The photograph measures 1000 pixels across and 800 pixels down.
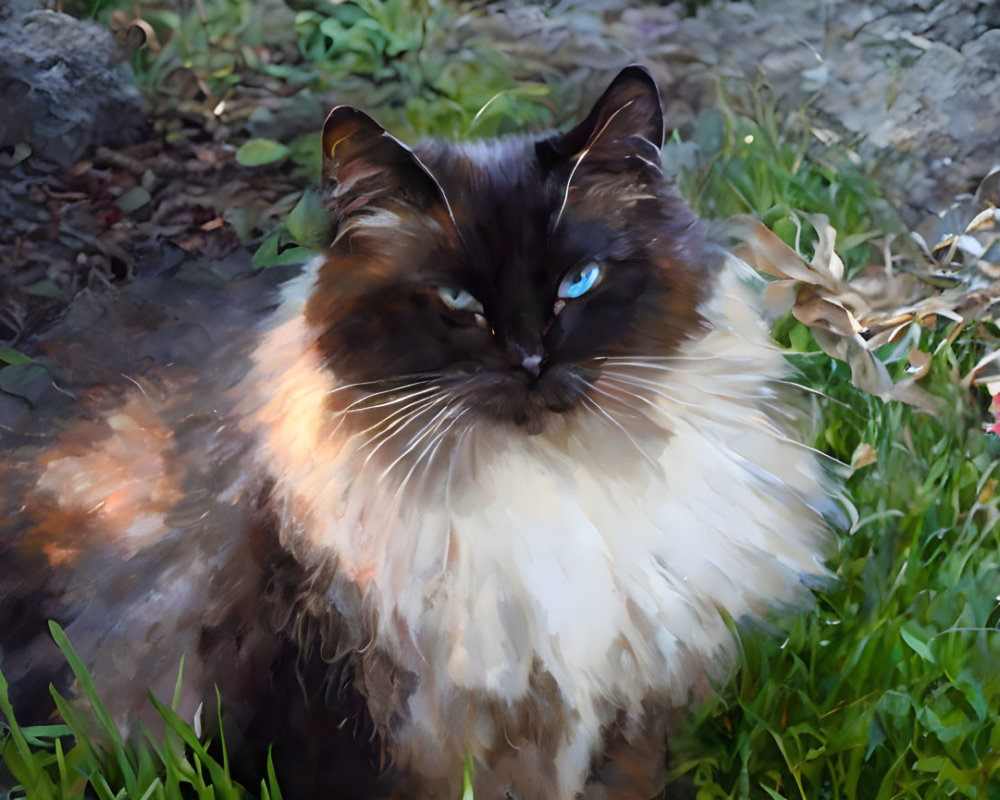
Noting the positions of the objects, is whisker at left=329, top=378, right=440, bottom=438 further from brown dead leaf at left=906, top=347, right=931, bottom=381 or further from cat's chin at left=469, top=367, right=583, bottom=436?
brown dead leaf at left=906, top=347, right=931, bottom=381

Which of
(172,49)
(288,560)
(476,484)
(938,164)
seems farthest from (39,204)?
(938,164)

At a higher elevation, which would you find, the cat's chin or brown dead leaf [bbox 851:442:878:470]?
the cat's chin

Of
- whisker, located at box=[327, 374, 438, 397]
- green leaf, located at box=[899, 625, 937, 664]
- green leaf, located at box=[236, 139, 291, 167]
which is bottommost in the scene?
green leaf, located at box=[899, 625, 937, 664]

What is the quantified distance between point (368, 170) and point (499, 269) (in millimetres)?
175

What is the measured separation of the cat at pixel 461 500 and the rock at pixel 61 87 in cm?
40

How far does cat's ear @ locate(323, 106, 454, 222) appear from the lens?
0.76 metres

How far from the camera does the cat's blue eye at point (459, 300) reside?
32.4 inches

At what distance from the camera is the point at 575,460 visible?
2.92 ft

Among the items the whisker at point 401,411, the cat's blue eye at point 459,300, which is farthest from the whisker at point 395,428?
the cat's blue eye at point 459,300

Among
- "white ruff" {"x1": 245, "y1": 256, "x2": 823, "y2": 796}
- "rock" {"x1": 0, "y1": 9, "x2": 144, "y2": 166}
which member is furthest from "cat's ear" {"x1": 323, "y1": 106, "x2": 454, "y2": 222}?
"rock" {"x1": 0, "y1": 9, "x2": 144, "y2": 166}

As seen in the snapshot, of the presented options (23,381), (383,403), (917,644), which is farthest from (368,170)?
(917,644)

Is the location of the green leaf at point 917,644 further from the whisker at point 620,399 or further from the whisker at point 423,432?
the whisker at point 423,432

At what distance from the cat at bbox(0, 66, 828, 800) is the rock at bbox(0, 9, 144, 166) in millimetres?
404

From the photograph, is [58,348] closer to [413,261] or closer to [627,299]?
[413,261]
